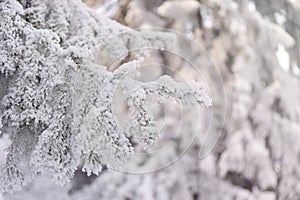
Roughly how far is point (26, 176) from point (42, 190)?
27cm

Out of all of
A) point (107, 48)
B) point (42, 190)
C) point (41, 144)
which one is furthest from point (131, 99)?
point (42, 190)

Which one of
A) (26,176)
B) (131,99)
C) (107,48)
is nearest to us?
(131,99)

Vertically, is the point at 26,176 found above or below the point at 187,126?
below

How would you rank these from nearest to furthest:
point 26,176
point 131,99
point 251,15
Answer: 1. point 131,99
2. point 26,176
3. point 251,15

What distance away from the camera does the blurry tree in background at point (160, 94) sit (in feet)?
6.78

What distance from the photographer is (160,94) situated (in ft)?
6.65

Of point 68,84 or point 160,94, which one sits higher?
point 160,94

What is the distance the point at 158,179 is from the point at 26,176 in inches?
24.5

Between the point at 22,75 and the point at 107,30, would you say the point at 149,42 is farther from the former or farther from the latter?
the point at 22,75

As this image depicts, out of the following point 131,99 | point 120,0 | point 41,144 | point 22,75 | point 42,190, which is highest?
point 120,0

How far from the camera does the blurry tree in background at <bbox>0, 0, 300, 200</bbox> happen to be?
2.07m

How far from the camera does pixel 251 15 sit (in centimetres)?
265

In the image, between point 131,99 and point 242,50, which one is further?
point 242,50

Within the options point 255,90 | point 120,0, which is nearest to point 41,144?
point 120,0
